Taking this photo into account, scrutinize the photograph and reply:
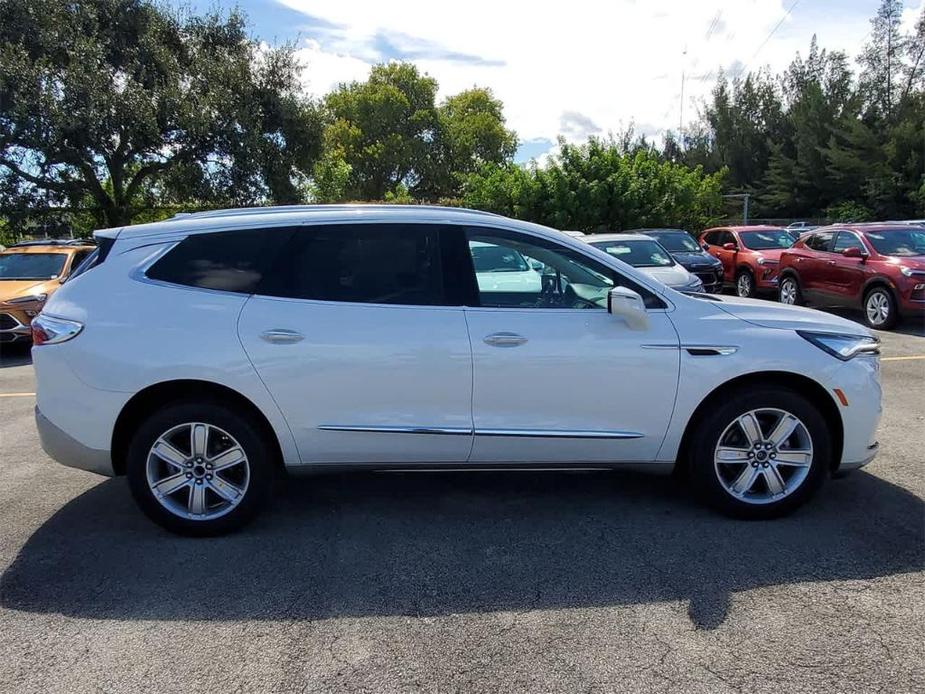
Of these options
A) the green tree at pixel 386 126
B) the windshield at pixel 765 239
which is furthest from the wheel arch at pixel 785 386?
the green tree at pixel 386 126

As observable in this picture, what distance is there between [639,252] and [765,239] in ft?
20.2

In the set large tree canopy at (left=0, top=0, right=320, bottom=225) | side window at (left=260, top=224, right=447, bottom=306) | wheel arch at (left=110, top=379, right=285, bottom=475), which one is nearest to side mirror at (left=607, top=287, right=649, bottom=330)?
side window at (left=260, top=224, right=447, bottom=306)

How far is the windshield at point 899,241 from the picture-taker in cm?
1179

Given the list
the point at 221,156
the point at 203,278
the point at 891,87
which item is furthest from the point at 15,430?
the point at 891,87

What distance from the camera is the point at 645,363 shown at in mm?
3963

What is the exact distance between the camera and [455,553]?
12.5 ft

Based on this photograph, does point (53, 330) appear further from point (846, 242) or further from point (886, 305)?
point (846, 242)

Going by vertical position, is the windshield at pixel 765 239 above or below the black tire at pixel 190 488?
above

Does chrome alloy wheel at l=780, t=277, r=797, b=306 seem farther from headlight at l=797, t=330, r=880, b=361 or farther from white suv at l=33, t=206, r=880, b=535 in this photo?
white suv at l=33, t=206, r=880, b=535

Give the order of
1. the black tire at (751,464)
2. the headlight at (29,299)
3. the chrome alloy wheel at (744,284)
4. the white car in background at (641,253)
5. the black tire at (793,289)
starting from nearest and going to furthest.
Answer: the black tire at (751,464), the headlight at (29,299), the white car in background at (641,253), the black tire at (793,289), the chrome alloy wheel at (744,284)

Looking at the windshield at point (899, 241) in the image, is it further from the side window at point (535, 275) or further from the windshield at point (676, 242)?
the side window at point (535, 275)

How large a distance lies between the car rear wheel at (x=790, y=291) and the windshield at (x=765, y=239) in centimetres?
261

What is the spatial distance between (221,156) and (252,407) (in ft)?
57.1

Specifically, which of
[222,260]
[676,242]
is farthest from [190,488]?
[676,242]
